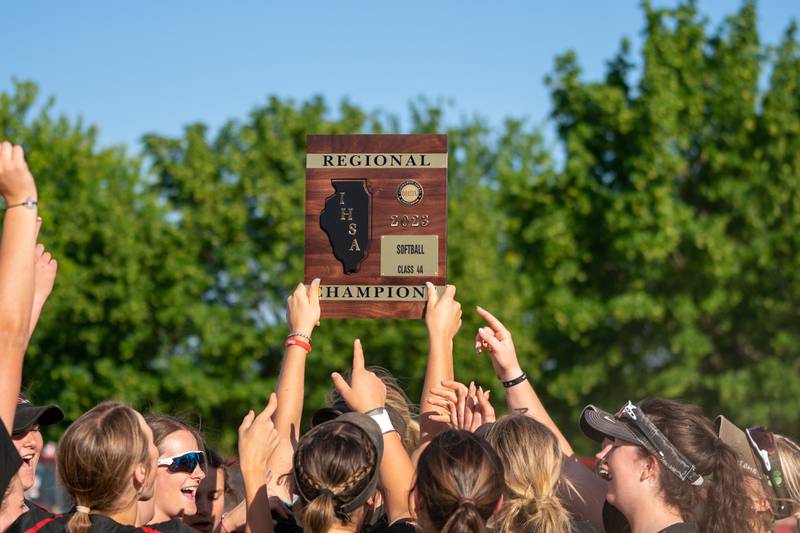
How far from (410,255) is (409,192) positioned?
0.31 meters

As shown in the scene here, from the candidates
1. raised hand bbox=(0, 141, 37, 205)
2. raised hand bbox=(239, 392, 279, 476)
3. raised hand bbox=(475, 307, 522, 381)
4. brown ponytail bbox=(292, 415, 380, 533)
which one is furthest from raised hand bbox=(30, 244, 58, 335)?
raised hand bbox=(475, 307, 522, 381)

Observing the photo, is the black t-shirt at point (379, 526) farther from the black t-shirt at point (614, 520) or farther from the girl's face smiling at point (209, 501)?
the black t-shirt at point (614, 520)

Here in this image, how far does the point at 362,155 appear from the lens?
511 centimetres

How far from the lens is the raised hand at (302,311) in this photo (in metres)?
4.54

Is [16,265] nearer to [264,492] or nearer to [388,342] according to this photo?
[264,492]

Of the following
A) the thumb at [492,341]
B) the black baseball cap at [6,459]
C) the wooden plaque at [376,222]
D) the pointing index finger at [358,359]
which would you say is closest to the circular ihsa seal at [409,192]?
the wooden plaque at [376,222]

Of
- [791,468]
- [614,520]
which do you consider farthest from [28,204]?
[791,468]

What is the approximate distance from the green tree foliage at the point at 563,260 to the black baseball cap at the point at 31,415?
16.3m

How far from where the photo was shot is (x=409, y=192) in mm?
5078

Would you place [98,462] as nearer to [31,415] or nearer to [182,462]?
[31,415]

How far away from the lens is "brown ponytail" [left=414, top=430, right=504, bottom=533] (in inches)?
131

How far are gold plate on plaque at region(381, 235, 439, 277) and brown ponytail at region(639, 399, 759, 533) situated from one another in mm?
1544

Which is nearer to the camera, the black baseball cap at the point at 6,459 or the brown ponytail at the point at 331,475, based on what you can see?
the black baseball cap at the point at 6,459

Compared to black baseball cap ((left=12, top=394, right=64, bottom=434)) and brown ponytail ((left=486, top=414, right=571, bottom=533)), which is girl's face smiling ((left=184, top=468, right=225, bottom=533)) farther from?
brown ponytail ((left=486, top=414, right=571, bottom=533))
